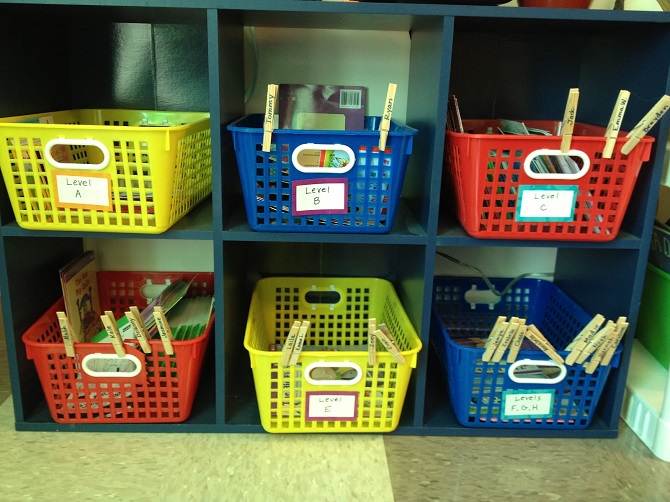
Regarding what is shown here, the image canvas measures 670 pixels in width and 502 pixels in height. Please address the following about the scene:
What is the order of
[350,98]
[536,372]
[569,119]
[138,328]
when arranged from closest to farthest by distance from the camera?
[569,119] → [138,328] → [536,372] → [350,98]

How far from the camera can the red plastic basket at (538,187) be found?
3.48 ft

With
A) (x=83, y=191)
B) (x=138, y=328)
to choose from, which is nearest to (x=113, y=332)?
(x=138, y=328)

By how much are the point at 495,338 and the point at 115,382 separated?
749 millimetres

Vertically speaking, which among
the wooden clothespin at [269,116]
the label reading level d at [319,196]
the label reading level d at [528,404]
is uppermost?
the wooden clothespin at [269,116]

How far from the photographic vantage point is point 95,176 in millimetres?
1062

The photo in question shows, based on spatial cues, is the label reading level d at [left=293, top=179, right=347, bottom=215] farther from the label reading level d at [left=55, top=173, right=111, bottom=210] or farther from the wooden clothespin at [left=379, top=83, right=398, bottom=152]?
the label reading level d at [left=55, top=173, right=111, bottom=210]

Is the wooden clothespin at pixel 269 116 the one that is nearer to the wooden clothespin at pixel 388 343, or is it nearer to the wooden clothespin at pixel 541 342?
Answer: the wooden clothespin at pixel 388 343

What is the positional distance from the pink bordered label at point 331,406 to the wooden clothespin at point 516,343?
0.31m

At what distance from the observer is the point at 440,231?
1.17 metres

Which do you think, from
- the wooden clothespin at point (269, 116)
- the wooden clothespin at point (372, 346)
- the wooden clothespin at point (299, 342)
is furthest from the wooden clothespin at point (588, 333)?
the wooden clothespin at point (269, 116)

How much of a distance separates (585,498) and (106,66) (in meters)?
1.39

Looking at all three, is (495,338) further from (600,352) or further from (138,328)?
(138,328)

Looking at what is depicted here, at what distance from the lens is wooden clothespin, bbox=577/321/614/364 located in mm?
1134

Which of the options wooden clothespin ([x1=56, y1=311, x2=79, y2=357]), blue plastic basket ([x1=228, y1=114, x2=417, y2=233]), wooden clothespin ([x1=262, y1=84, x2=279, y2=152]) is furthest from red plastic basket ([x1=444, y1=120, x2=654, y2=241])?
wooden clothespin ([x1=56, y1=311, x2=79, y2=357])
